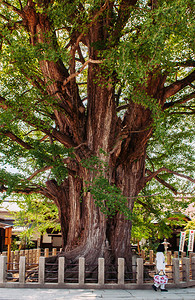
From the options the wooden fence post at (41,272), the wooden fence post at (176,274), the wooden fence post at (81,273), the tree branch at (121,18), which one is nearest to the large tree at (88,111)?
the tree branch at (121,18)

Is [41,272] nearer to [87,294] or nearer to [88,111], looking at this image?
[87,294]

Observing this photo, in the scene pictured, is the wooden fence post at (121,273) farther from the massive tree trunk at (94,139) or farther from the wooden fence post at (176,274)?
the wooden fence post at (176,274)

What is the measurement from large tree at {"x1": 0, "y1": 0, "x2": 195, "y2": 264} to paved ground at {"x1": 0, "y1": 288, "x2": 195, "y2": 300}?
6.39 feet

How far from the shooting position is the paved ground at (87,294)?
7191 millimetres

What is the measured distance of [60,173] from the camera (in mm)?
9758

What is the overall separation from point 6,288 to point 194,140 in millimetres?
9650

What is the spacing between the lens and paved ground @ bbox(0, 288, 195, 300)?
23.6 feet

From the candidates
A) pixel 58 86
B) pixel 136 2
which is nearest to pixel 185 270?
pixel 58 86

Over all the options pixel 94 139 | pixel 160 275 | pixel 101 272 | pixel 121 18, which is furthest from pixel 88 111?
pixel 160 275

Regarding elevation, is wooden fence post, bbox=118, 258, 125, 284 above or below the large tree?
below

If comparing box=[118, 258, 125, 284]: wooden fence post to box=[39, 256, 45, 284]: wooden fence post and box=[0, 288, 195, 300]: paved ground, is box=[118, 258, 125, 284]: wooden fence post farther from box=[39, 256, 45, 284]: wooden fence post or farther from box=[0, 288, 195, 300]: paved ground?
box=[39, 256, 45, 284]: wooden fence post

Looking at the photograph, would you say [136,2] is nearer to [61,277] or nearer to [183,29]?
[183,29]

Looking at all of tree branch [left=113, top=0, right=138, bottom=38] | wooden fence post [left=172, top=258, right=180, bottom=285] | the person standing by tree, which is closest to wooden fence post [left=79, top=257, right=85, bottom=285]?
the person standing by tree

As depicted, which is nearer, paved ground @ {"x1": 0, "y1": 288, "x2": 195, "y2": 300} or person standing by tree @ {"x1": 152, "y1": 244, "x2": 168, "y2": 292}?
paved ground @ {"x1": 0, "y1": 288, "x2": 195, "y2": 300}
